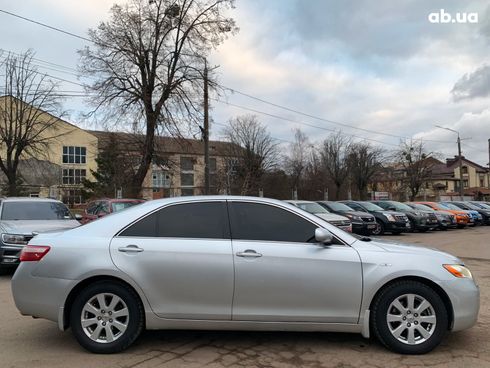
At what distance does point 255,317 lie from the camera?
4.57 meters

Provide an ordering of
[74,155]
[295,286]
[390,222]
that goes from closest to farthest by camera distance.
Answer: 1. [295,286]
2. [390,222]
3. [74,155]

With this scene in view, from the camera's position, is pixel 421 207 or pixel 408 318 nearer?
pixel 408 318

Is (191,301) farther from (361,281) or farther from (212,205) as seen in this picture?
(361,281)

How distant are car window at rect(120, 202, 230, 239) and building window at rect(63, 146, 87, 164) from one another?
7184 cm

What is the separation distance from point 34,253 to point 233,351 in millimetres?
2275

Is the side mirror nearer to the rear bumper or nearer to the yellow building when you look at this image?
the rear bumper

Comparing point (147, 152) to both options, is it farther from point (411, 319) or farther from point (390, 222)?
point (411, 319)

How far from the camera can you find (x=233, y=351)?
4.65 meters

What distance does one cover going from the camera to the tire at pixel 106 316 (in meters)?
4.60

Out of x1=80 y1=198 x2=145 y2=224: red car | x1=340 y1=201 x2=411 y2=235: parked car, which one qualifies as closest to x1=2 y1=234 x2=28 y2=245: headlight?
x1=80 y1=198 x2=145 y2=224: red car

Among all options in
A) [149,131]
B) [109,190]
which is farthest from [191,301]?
[109,190]

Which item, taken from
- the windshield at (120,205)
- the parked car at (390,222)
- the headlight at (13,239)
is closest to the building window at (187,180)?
the parked car at (390,222)

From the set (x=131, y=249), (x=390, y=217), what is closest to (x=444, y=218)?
(x=390, y=217)

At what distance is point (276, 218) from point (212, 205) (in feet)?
2.28
